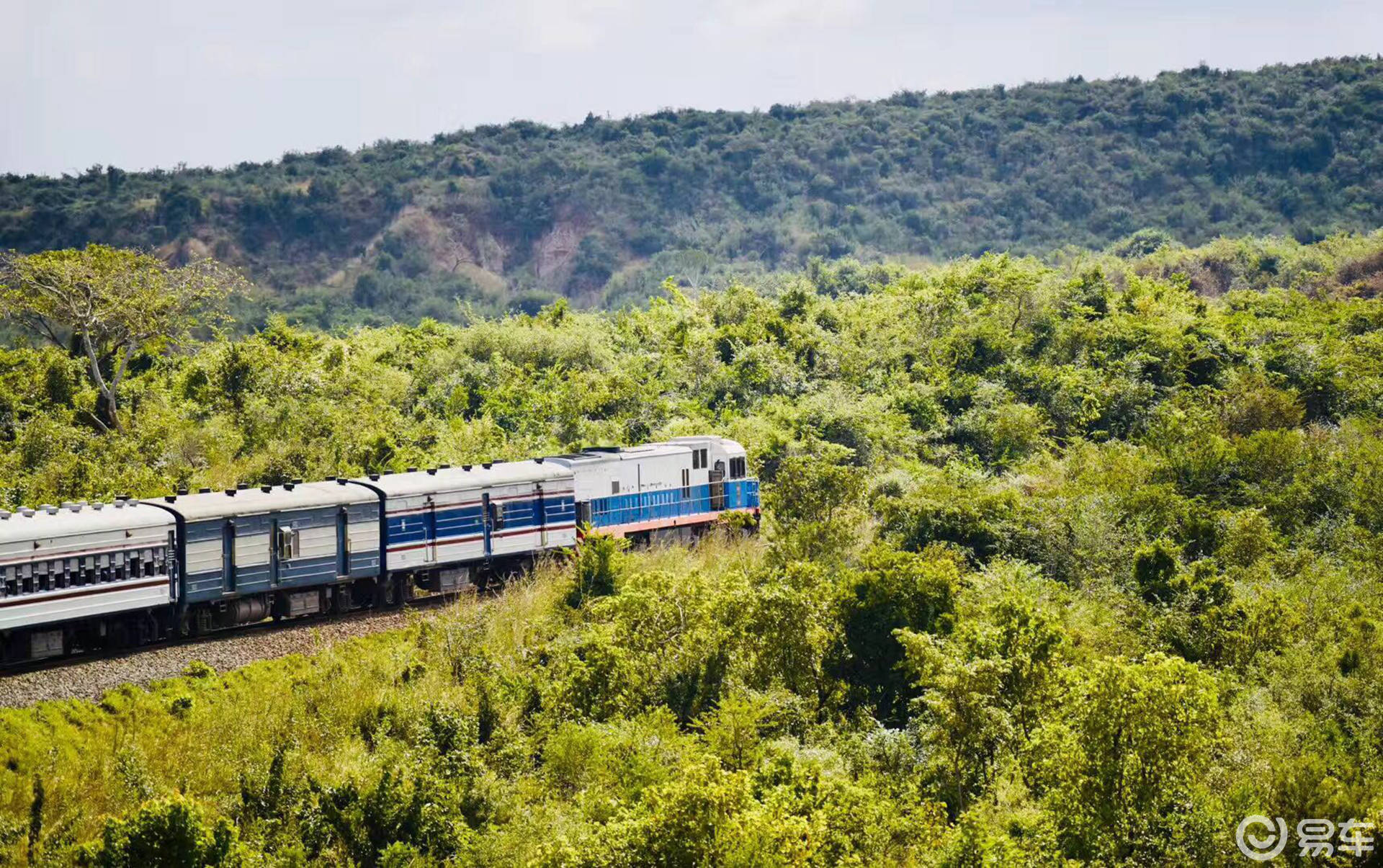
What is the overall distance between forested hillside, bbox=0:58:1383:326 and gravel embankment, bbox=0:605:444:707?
83.2m

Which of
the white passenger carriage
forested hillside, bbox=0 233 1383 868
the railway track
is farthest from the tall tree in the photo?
the white passenger carriage

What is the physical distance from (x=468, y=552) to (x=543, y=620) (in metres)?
3.86

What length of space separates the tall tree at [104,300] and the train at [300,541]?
12.8m

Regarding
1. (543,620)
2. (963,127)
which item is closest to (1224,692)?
(543,620)

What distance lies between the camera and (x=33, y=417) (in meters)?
42.9

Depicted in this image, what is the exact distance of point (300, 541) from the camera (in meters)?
28.3

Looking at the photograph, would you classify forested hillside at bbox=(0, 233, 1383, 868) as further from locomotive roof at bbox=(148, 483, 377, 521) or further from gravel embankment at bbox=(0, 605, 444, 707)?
locomotive roof at bbox=(148, 483, 377, 521)

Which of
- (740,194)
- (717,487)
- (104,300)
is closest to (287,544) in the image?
(717,487)

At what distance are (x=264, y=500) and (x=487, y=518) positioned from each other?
5.56m

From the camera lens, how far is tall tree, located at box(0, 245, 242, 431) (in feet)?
148

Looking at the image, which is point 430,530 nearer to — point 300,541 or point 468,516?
point 468,516

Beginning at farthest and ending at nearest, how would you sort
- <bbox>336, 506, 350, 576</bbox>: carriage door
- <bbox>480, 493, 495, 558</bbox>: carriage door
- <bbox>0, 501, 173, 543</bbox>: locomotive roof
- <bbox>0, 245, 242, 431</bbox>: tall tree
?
<bbox>0, 245, 242, 431</bbox>: tall tree, <bbox>480, 493, 495, 558</bbox>: carriage door, <bbox>336, 506, 350, 576</bbox>: carriage door, <bbox>0, 501, 173, 543</bbox>: locomotive roof

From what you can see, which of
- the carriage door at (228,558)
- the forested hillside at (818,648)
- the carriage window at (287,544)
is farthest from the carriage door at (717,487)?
the carriage door at (228,558)

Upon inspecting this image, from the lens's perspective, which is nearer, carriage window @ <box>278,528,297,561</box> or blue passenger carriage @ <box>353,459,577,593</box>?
carriage window @ <box>278,528,297,561</box>
